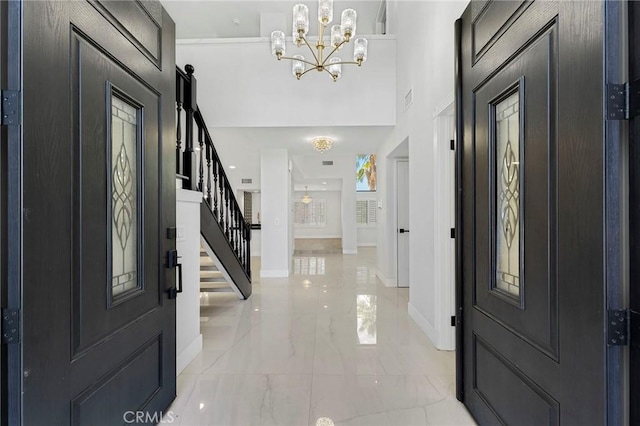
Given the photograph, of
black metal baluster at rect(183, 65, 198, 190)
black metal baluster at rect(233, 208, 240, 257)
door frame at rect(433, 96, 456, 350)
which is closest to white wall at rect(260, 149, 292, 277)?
black metal baluster at rect(233, 208, 240, 257)

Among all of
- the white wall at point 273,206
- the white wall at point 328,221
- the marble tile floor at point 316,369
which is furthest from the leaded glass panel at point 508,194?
the white wall at point 328,221

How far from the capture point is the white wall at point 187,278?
2.64 meters

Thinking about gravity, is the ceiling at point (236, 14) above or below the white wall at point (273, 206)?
above

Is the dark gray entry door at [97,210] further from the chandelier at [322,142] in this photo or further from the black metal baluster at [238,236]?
the chandelier at [322,142]

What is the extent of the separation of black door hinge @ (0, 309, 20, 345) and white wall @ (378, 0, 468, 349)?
9.56 feet

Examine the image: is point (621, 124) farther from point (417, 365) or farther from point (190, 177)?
point (190, 177)

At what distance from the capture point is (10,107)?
996 mm

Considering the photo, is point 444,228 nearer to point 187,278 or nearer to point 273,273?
point 187,278

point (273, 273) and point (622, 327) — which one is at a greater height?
point (622, 327)

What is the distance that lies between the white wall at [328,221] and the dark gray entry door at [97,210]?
44.6 feet

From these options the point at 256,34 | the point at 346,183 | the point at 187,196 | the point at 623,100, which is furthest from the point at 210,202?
the point at 346,183

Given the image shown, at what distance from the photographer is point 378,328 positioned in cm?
362

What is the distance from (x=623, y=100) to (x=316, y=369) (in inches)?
97.1

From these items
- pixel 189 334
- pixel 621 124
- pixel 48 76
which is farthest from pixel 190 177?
pixel 621 124
